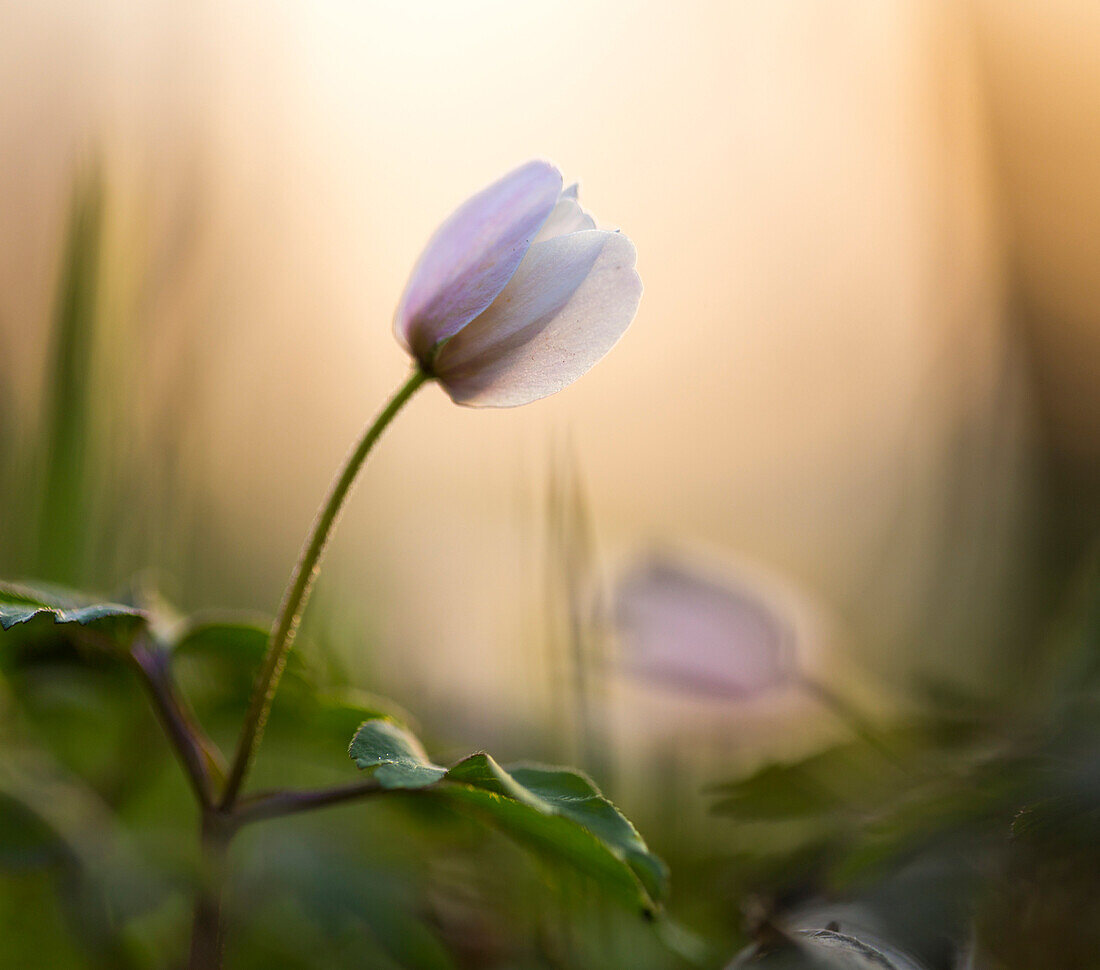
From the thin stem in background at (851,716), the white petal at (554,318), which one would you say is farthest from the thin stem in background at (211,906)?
the thin stem in background at (851,716)

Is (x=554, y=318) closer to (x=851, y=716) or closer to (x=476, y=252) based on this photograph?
(x=476, y=252)

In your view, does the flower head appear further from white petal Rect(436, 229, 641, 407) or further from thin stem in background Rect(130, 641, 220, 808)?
thin stem in background Rect(130, 641, 220, 808)

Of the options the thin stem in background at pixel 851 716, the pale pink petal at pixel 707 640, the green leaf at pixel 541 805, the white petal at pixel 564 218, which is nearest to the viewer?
the green leaf at pixel 541 805

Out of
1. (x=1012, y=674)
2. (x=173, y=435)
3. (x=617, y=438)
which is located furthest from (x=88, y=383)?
(x=617, y=438)

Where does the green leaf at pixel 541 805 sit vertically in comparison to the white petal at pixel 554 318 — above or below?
below

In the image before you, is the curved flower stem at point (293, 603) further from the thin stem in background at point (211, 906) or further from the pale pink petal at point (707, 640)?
the pale pink petal at point (707, 640)

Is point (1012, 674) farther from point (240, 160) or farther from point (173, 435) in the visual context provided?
point (240, 160)

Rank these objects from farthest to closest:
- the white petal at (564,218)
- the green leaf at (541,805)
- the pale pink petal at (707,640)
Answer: the pale pink petal at (707,640)
the white petal at (564,218)
the green leaf at (541,805)

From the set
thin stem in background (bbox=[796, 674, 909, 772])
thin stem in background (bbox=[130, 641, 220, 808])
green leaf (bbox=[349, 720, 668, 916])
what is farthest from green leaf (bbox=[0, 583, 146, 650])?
thin stem in background (bbox=[796, 674, 909, 772])
